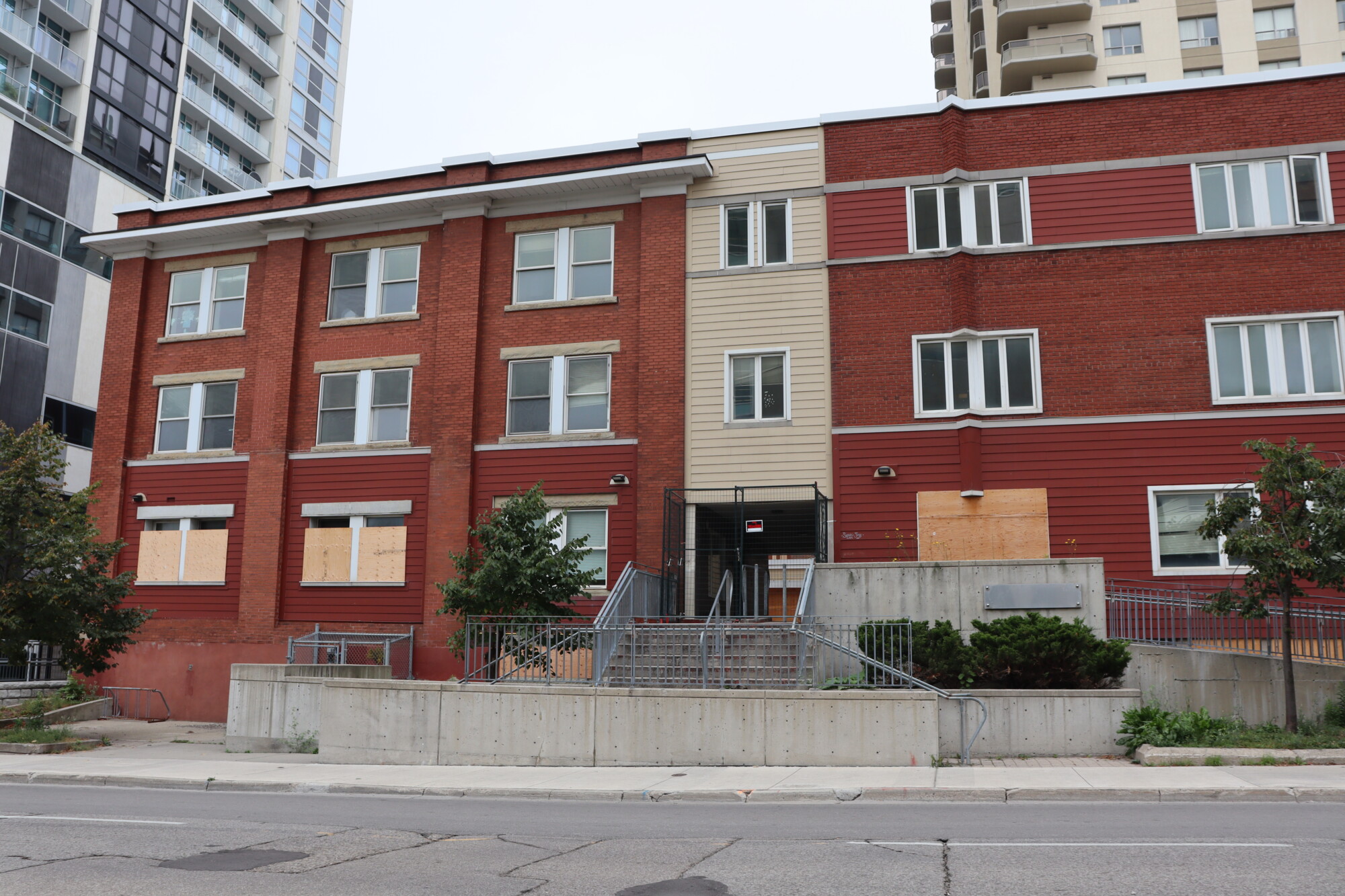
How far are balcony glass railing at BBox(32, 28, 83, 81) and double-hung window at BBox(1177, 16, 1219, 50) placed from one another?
158 ft

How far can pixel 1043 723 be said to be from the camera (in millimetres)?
16188

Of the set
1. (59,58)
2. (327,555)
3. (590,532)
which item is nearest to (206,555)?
(327,555)

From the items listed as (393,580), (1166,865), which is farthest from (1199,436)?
(393,580)

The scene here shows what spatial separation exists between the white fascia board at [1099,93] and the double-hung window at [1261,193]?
1704 millimetres

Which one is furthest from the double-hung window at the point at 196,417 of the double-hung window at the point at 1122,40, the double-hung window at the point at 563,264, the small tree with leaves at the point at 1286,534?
the double-hung window at the point at 1122,40

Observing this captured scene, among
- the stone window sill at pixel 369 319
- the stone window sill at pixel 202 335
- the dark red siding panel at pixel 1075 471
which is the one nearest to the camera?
the dark red siding panel at pixel 1075 471

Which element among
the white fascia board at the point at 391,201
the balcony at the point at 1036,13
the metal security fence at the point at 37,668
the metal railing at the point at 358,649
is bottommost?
the metal security fence at the point at 37,668

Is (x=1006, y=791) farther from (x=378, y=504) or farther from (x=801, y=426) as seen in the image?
(x=378, y=504)

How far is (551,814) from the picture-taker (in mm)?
12086

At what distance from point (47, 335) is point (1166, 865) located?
46.7m

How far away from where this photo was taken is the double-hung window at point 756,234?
24.6 meters

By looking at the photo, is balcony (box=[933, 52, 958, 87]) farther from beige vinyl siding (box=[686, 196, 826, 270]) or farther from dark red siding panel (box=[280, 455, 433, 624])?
dark red siding panel (box=[280, 455, 433, 624])

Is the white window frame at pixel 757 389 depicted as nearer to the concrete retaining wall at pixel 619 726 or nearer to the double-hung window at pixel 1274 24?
the concrete retaining wall at pixel 619 726

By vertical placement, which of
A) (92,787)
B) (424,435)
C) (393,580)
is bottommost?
(92,787)
